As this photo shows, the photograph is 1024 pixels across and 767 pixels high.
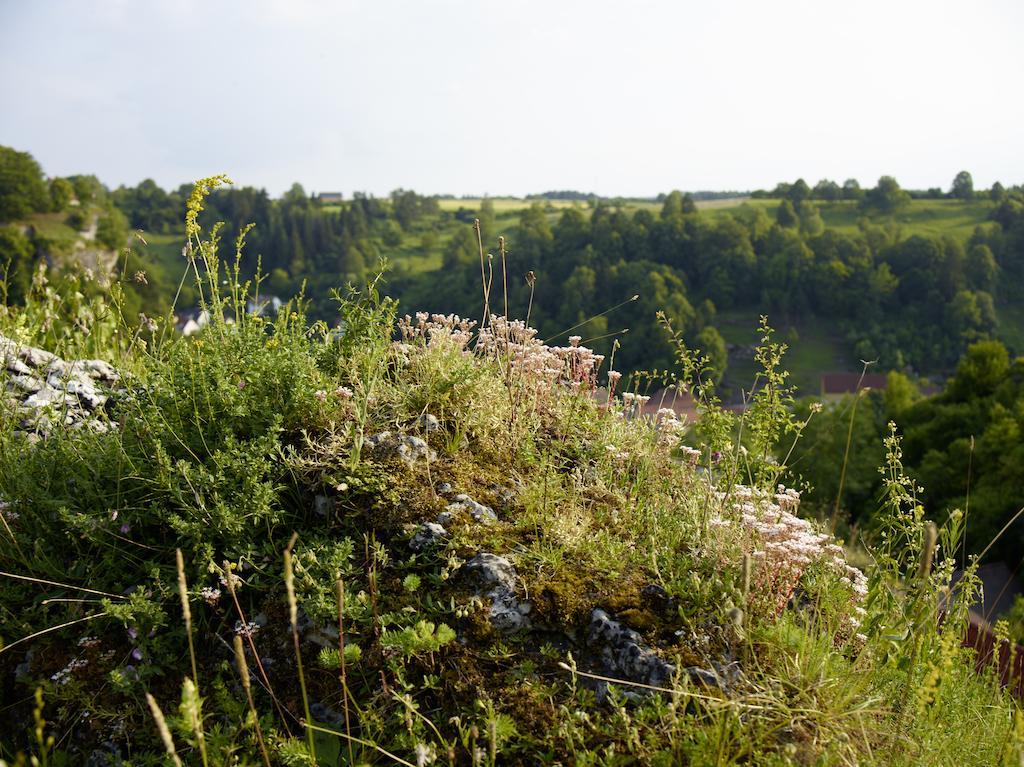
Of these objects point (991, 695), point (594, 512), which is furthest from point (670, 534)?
point (991, 695)

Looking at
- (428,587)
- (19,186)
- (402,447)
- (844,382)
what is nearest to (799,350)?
(844,382)

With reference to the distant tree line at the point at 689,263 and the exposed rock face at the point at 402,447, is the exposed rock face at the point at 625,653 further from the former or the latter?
the distant tree line at the point at 689,263

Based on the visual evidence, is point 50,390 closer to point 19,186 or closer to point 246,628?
point 246,628

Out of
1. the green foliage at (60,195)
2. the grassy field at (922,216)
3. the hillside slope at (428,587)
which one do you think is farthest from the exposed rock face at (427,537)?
the grassy field at (922,216)

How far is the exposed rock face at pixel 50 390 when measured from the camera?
3.96 metres

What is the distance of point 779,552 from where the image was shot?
2998 millimetres

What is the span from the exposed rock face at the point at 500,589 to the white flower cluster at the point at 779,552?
944mm

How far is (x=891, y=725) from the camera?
8.39 ft

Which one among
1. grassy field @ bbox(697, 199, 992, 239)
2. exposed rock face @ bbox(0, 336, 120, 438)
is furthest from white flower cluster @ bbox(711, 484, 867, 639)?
grassy field @ bbox(697, 199, 992, 239)

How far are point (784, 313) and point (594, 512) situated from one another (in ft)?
366

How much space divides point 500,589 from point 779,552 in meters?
1.27

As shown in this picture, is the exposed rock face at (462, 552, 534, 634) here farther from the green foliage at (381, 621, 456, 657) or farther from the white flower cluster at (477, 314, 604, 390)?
the white flower cluster at (477, 314, 604, 390)

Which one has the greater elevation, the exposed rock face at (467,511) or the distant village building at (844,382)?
the exposed rock face at (467,511)

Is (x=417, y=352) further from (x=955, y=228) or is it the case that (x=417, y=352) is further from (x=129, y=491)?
(x=955, y=228)
